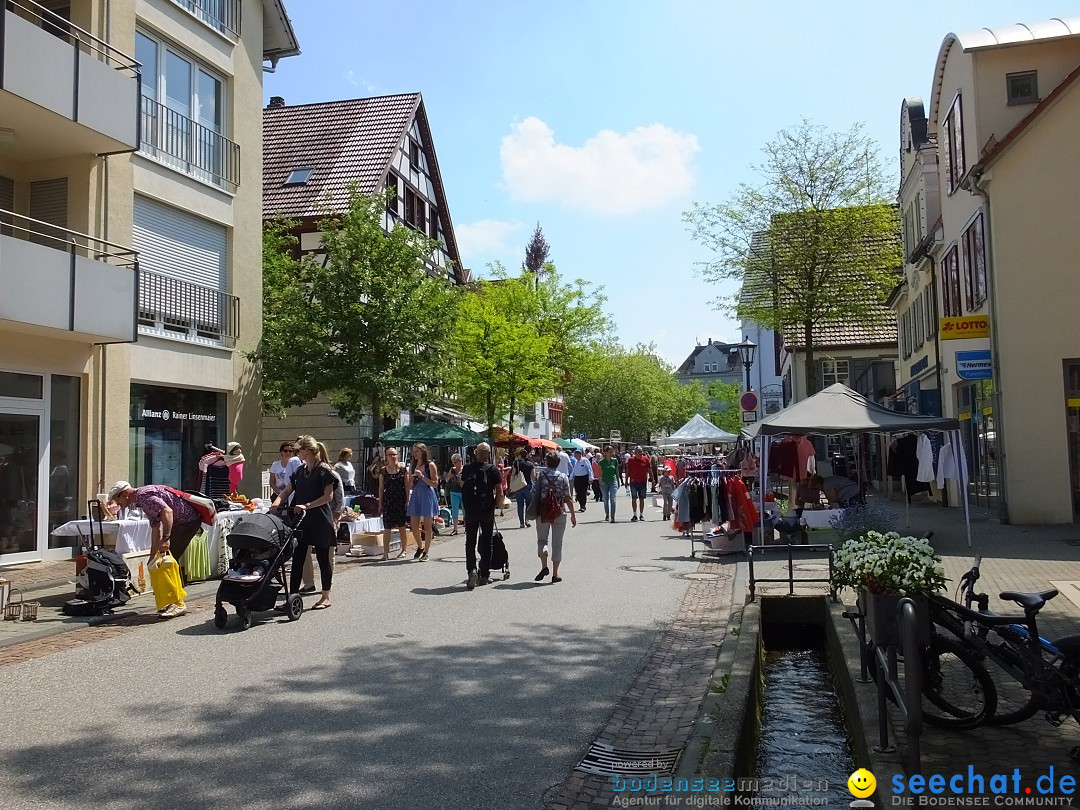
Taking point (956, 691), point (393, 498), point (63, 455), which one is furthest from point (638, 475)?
point (956, 691)

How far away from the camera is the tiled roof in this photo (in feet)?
107

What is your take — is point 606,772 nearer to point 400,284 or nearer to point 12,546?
point 12,546

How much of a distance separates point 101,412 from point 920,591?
14096 mm

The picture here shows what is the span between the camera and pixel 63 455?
52.1ft

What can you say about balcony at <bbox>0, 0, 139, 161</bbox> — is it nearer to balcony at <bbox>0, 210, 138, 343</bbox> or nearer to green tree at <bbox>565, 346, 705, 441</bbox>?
balcony at <bbox>0, 210, 138, 343</bbox>

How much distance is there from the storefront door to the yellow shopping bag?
564cm

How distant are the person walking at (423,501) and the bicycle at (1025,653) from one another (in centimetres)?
1041

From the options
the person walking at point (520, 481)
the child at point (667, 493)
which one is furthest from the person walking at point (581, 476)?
the person walking at point (520, 481)

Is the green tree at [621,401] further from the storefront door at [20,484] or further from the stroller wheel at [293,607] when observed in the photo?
the stroller wheel at [293,607]

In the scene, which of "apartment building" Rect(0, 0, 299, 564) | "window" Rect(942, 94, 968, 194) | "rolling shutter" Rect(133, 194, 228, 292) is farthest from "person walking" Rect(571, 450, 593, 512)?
"window" Rect(942, 94, 968, 194)

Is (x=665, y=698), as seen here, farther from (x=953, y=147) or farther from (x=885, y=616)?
(x=953, y=147)

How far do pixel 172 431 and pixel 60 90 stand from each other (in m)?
6.72

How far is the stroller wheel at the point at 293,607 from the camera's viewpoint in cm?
1005

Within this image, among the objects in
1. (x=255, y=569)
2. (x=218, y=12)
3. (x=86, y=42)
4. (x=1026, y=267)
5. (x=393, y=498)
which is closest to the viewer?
(x=255, y=569)
